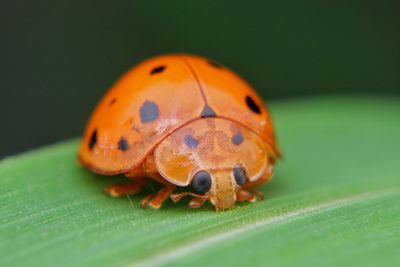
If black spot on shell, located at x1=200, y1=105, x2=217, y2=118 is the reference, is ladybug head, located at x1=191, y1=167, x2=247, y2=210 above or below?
below

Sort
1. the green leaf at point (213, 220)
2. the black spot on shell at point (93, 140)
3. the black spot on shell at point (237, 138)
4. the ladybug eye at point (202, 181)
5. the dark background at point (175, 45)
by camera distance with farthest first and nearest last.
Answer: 1. the dark background at point (175, 45)
2. the black spot on shell at point (93, 140)
3. the black spot on shell at point (237, 138)
4. the ladybug eye at point (202, 181)
5. the green leaf at point (213, 220)

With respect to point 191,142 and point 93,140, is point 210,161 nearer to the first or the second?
point 191,142

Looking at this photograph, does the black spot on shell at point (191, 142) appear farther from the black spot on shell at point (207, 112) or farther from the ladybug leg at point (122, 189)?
the ladybug leg at point (122, 189)

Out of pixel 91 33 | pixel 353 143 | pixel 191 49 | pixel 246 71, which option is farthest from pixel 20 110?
pixel 353 143

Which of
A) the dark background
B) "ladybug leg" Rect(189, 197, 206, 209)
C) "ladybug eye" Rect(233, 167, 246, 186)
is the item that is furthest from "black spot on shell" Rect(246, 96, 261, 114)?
the dark background

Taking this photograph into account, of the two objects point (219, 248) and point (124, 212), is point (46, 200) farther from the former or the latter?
point (219, 248)

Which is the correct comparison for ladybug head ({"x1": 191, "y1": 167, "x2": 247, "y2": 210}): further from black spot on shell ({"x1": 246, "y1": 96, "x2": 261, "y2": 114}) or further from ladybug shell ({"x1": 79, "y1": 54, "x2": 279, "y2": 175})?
black spot on shell ({"x1": 246, "y1": 96, "x2": 261, "y2": 114})

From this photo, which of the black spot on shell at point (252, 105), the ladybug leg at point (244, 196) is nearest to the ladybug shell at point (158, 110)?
the black spot on shell at point (252, 105)
